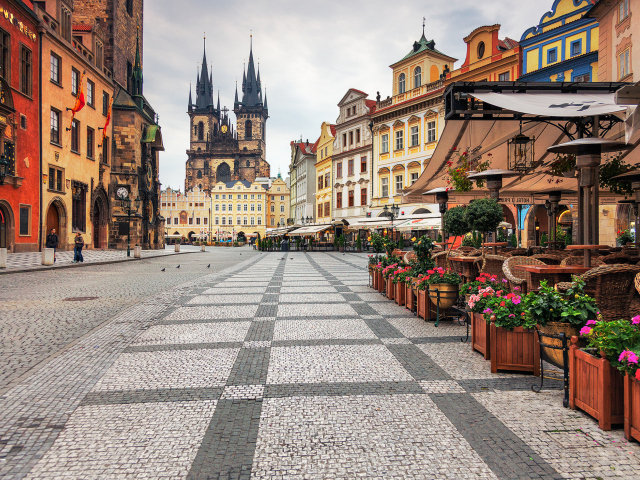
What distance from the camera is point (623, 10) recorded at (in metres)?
16.2

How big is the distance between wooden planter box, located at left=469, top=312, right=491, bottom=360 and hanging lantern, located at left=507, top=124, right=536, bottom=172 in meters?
4.38

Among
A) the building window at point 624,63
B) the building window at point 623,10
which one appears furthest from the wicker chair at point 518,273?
the building window at point 623,10

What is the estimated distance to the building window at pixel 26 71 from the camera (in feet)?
75.8

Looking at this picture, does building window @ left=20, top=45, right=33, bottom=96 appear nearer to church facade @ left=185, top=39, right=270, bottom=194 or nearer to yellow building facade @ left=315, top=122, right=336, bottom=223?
yellow building facade @ left=315, top=122, right=336, bottom=223

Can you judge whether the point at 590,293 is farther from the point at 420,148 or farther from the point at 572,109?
the point at 420,148

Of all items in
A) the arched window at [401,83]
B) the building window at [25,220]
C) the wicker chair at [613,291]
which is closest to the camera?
the wicker chair at [613,291]

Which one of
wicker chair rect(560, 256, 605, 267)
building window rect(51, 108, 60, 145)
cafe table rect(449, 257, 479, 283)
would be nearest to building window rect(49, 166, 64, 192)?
building window rect(51, 108, 60, 145)

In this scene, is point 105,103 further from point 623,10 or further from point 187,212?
point 187,212

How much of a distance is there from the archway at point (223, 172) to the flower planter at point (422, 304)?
4463 inches

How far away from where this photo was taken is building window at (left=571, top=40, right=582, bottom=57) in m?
23.6

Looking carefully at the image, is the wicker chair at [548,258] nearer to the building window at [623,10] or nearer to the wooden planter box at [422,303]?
the wooden planter box at [422,303]

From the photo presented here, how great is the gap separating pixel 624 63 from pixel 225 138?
360 feet

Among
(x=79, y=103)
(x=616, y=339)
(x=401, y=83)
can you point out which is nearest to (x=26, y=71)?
(x=79, y=103)

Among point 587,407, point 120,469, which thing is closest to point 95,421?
point 120,469
